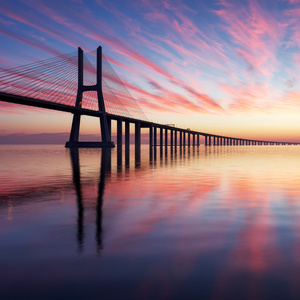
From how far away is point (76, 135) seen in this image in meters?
91.0

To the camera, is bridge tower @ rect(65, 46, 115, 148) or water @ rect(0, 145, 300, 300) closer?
water @ rect(0, 145, 300, 300)

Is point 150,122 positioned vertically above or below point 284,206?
above

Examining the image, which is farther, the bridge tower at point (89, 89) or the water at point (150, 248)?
the bridge tower at point (89, 89)

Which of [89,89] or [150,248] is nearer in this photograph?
[150,248]

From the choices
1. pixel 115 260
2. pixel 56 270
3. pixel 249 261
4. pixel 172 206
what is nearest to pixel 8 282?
pixel 56 270

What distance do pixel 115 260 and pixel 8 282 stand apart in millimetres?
1523

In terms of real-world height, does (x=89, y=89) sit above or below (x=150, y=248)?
above

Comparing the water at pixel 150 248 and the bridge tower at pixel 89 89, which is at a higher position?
the bridge tower at pixel 89 89

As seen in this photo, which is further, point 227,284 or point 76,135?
point 76,135

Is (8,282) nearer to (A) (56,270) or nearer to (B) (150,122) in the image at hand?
(A) (56,270)

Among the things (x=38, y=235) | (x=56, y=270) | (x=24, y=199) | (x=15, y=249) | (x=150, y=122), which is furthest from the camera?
(x=150, y=122)

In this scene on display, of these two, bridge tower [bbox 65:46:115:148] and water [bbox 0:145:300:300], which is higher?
bridge tower [bbox 65:46:115:148]

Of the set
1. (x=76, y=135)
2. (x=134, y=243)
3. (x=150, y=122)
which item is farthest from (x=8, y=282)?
(x=150, y=122)

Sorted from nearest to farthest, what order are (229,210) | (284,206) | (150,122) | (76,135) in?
(229,210) → (284,206) → (76,135) → (150,122)
